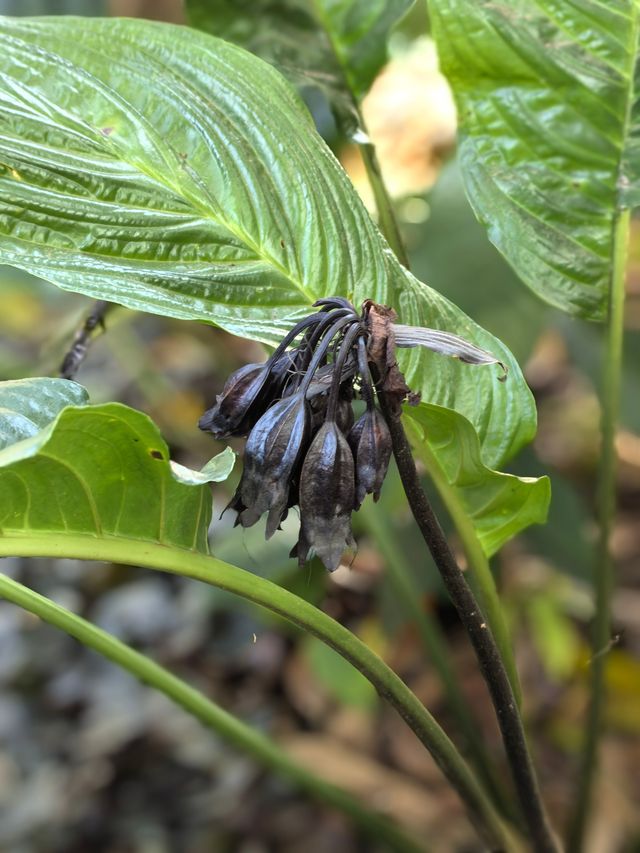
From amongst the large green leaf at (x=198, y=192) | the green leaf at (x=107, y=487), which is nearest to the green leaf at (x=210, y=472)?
the green leaf at (x=107, y=487)

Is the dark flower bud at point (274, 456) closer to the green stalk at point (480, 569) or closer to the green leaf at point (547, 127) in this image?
the green stalk at point (480, 569)

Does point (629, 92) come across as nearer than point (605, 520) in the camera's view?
Yes

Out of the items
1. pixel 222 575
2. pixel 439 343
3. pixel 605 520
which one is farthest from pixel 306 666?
pixel 439 343

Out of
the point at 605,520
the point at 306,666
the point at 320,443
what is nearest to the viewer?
the point at 320,443

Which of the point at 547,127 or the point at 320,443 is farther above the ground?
the point at 547,127

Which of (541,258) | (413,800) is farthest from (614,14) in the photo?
(413,800)

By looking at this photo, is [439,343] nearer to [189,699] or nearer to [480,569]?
[480,569]

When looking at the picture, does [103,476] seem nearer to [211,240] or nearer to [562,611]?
[211,240]
